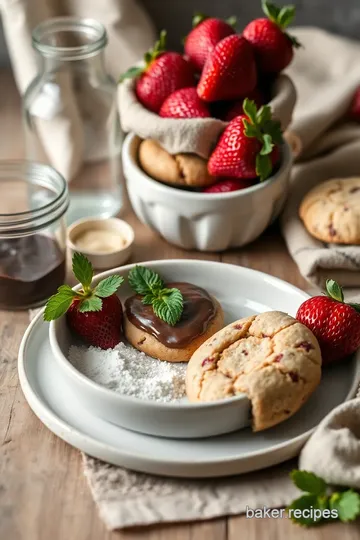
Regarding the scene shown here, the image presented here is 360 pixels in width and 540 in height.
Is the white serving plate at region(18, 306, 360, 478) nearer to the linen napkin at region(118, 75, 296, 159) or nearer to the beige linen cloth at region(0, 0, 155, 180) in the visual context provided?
the linen napkin at region(118, 75, 296, 159)

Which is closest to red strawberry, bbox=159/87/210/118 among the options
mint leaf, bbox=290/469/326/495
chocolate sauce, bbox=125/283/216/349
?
chocolate sauce, bbox=125/283/216/349

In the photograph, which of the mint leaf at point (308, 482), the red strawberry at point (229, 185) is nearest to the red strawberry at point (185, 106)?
the red strawberry at point (229, 185)

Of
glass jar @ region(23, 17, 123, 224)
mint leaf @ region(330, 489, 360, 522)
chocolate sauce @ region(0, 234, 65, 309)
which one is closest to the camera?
mint leaf @ region(330, 489, 360, 522)

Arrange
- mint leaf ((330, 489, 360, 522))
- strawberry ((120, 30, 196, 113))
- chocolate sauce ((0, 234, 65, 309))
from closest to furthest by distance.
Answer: mint leaf ((330, 489, 360, 522)) < chocolate sauce ((0, 234, 65, 309)) < strawberry ((120, 30, 196, 113))

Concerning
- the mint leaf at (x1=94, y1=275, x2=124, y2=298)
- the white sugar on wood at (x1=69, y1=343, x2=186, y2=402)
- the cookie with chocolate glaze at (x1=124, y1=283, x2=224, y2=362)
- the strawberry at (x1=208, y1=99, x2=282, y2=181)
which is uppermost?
the strawberry at (x1=208, y1=99, x2=282, y2=181)

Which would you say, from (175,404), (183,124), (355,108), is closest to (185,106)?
(183,124)

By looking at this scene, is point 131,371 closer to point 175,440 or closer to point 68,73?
point 175,440
